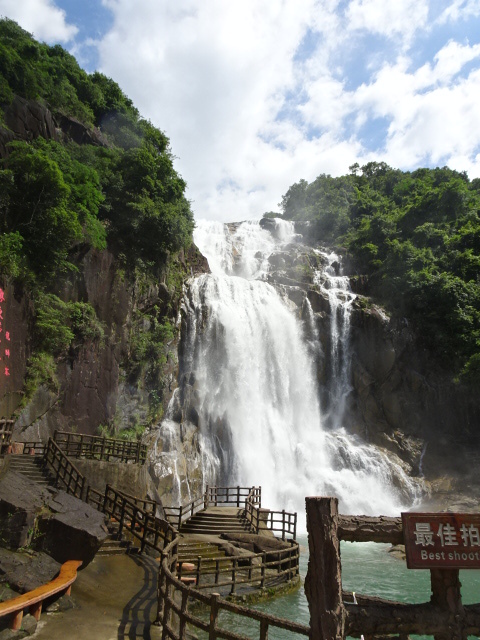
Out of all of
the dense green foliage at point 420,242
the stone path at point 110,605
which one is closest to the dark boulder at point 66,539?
the stone path at point 110,605

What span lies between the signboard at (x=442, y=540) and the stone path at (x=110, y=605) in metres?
4.23

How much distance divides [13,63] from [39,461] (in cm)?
2072

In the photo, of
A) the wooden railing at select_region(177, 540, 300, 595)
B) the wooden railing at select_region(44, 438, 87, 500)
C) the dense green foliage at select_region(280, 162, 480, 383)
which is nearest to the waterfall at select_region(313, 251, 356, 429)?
the dense green foliage at select_region(280, 162, 480, 383)

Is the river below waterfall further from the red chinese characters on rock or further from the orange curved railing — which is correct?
the red chinese characters on rock

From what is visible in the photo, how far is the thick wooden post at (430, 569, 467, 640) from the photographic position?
358cm

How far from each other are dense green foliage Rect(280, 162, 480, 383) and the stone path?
22964 millimetres

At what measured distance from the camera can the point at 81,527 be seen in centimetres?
778

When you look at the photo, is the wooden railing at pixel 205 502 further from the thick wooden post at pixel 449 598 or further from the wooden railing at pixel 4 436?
Answer: the thick wooden post at pixel 449 598

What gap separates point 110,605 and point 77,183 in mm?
18047

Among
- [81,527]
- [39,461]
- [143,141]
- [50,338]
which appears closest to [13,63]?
[143,141]

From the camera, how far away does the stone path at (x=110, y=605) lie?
18.7 ft

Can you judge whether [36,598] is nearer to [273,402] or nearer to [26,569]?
[26,569]

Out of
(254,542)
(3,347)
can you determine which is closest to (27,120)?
(3,347)

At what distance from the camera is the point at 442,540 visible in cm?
363
